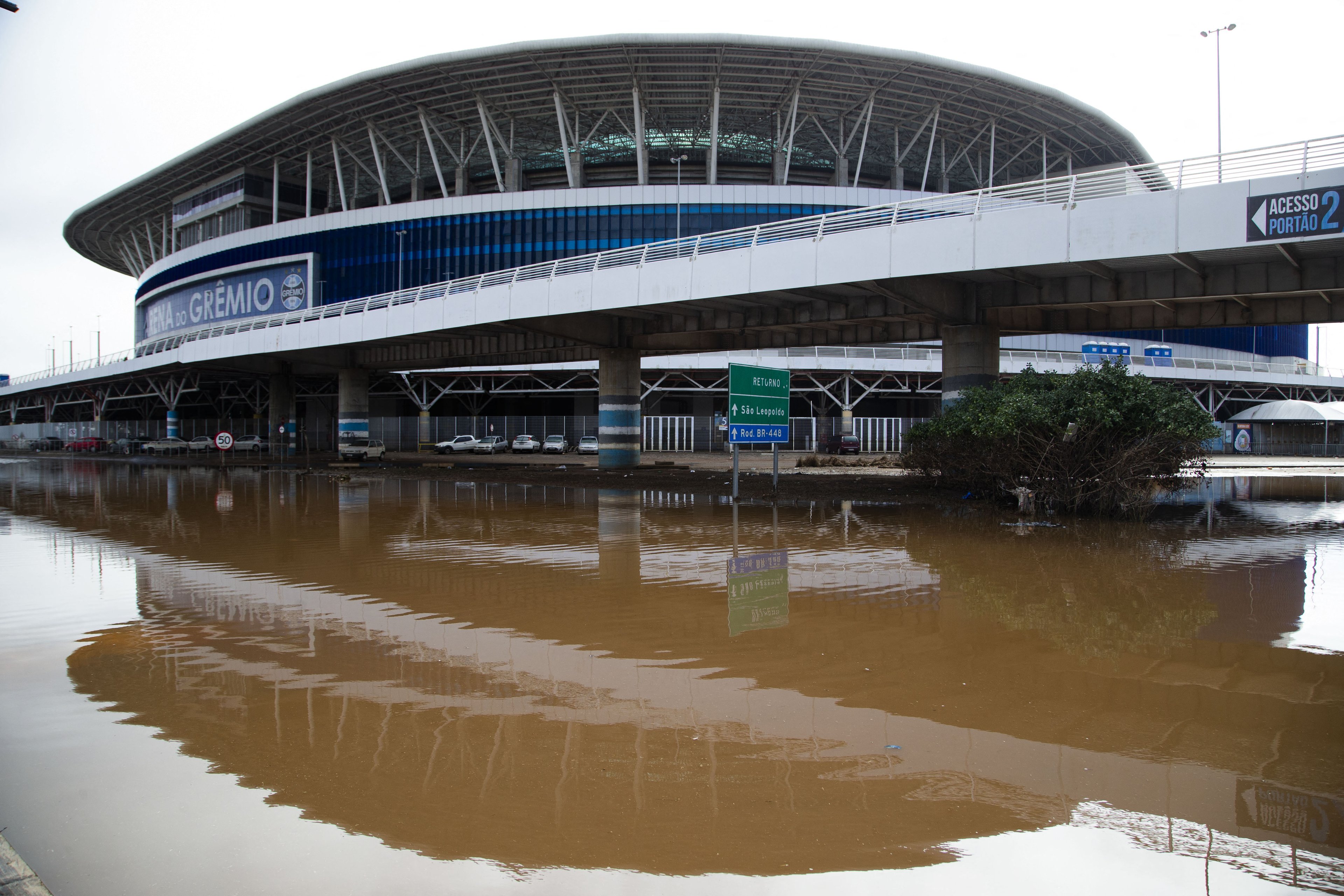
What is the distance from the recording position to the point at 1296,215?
62.8ft

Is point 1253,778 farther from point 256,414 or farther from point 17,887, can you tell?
point 256,414

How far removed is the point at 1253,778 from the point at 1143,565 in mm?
8851

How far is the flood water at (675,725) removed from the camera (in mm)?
4348

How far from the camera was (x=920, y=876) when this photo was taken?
13.8ft

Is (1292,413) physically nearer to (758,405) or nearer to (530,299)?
(530,299)

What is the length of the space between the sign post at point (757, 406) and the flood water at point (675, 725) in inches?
364

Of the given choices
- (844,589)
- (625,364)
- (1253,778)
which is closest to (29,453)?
(625,364)

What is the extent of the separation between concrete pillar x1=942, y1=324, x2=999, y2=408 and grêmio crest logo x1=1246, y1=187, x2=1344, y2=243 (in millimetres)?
9107

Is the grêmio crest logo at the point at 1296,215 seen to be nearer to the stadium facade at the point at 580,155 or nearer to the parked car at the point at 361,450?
the stadium facade at the point at 580,155

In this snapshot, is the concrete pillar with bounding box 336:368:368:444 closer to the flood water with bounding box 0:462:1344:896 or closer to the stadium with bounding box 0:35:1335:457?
the stadium with bounding box 0:35:1335:457

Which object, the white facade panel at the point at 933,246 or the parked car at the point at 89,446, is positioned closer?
the white facade panel at the point at 933,246

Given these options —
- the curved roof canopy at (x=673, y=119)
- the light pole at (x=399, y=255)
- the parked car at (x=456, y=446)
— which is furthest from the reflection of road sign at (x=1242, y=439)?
the light pole at (x=399, y=255)

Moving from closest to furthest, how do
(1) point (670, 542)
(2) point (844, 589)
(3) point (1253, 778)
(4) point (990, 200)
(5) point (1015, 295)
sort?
(3) point (1253, 778) → (2) point (844, 589) → (1) point (670, 542) → (4) point (990, 200) → (5) point (1015, 295)

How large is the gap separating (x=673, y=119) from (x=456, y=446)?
1254 inches
